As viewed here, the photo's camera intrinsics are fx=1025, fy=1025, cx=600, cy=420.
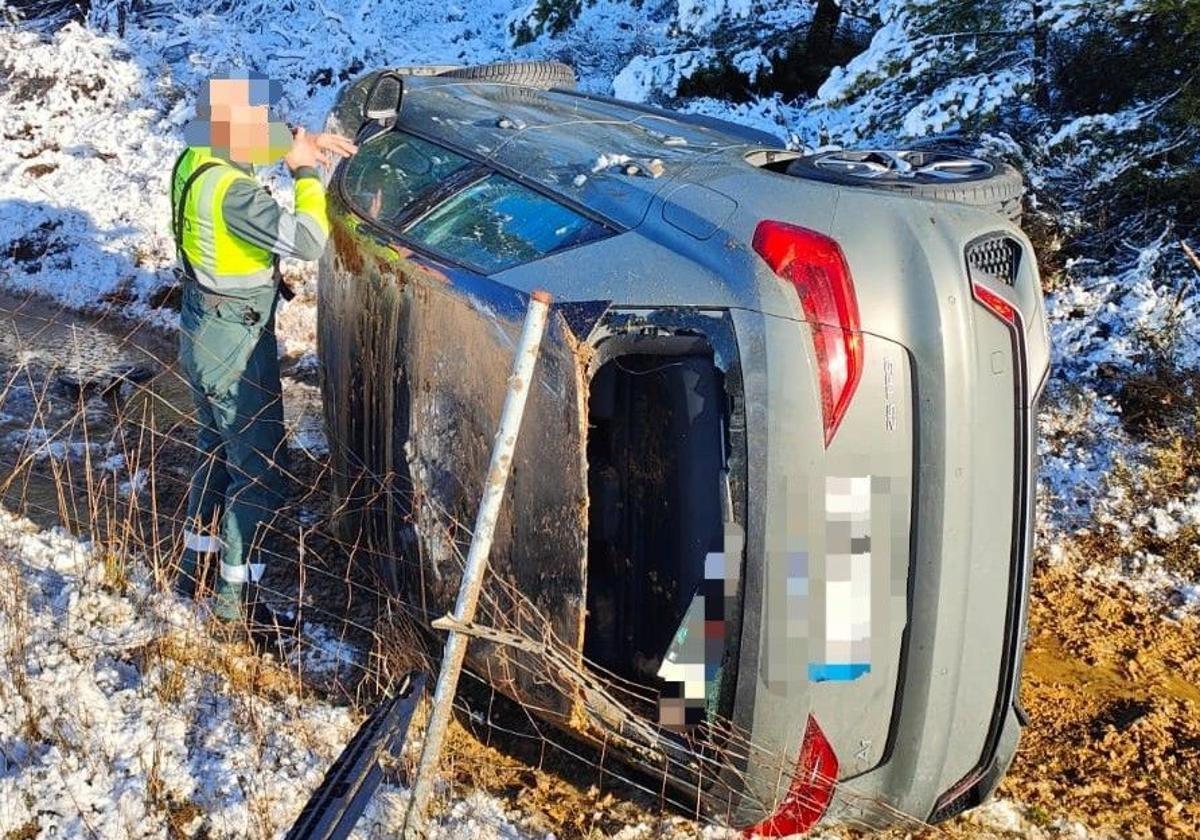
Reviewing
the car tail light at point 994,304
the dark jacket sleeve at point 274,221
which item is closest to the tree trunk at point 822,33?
the dark jacket sleeve at point 274,221

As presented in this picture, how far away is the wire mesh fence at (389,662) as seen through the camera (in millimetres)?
2615

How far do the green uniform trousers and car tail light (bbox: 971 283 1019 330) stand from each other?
2.37 m

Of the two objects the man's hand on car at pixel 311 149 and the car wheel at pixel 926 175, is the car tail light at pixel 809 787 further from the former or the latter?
the man's hand on car at pixel 311 149

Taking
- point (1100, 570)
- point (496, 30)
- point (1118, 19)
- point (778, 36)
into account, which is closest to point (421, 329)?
point (1100, 570)

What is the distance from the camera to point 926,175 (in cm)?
273

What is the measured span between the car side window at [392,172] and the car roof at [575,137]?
0.07 m

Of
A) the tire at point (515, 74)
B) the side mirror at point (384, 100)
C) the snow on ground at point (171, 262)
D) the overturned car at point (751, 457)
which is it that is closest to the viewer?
the overturned car at point (751, 457)

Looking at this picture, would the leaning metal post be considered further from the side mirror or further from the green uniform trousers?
the side mirror


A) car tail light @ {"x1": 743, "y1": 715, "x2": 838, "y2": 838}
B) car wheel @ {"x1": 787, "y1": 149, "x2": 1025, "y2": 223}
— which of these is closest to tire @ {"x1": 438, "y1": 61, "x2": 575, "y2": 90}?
car wheel @ {"x1": 787, "y1": 149, "x2": 1025, "y2": 223}

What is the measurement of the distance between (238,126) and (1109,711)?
3.55m

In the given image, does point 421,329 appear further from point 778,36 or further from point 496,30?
point 496,30

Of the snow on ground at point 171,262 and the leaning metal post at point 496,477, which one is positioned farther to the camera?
the snow on ground at point 171,262

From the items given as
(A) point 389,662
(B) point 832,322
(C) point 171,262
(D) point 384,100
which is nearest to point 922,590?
(B) point 832,322

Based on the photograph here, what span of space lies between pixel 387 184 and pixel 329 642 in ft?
5.43
